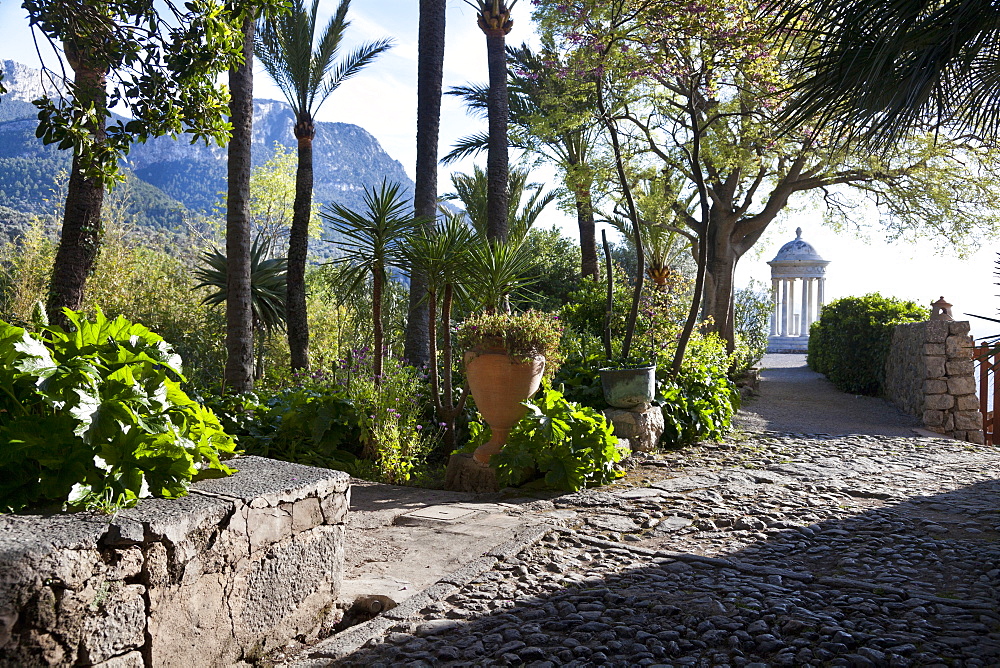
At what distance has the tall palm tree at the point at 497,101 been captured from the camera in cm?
944

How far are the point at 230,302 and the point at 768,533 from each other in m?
5.65

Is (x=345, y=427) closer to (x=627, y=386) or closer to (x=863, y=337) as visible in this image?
(x=627, y=386)

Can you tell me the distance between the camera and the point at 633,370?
20.2 feet

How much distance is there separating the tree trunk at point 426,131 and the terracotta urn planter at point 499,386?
115 inches

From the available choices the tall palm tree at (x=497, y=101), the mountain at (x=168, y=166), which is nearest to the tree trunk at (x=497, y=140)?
the tall palm tree at (x=497, y=101)

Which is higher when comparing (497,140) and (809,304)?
(497,140)

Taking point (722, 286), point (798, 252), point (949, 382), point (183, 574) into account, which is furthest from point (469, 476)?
point (798, 252)

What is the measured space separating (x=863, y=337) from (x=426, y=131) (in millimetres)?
7770

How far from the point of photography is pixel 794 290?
20.8 meters

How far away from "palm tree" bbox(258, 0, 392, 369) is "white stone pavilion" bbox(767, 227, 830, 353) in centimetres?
1366

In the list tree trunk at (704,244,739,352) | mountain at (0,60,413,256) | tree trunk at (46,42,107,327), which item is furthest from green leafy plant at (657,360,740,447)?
tree trunk at (704,244,739,352)

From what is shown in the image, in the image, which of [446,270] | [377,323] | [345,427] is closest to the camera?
[446,270]

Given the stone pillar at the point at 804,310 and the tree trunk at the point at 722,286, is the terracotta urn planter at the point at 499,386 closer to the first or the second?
the tree trunk at the point at 722,286

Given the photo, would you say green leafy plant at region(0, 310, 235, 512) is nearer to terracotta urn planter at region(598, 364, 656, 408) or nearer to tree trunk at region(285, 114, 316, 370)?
terracotta urn planter at region(598, 364, 656, 408)
